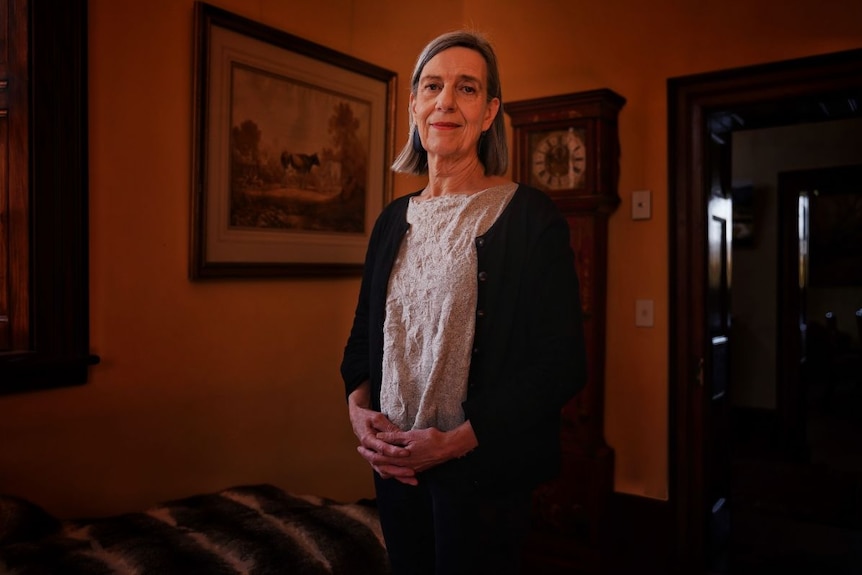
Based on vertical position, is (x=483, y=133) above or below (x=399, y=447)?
above

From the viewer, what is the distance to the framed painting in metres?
2.51

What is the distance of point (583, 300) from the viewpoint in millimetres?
A: 3023

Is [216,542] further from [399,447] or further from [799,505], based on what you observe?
[799,505]

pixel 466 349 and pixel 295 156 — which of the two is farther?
pixel 295 156

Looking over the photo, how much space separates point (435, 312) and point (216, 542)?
123 centimetres

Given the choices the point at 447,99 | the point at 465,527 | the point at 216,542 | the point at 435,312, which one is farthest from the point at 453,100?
the point at 216,542

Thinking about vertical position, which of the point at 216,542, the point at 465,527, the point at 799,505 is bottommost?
the point at 799,505

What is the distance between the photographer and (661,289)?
305 cm

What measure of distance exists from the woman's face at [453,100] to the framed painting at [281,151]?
4.99 ft

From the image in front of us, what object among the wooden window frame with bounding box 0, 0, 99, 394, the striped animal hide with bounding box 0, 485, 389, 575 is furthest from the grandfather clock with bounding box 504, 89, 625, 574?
the wooden window frame with bounding box 0, 0, 99, 394

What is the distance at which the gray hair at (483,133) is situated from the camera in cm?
114

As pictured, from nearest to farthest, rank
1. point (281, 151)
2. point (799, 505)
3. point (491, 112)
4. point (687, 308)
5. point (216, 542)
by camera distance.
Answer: point (491, 112) → point (216, 542) → point (281, 151) → point (687, 308) → point (799, 505)

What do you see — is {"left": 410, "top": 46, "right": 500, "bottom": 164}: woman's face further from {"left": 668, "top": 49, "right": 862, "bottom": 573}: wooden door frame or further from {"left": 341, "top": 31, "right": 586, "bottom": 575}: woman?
{"left": 668, "top": 49, "right": 862, "bottom": 573}: wooden door frame

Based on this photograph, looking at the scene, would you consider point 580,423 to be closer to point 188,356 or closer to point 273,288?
point 273,288
